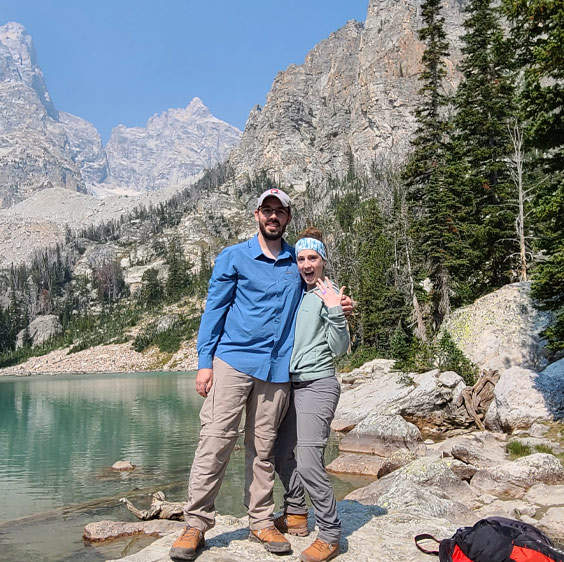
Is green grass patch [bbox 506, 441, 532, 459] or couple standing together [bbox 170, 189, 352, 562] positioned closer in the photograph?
couple standing together [bbox 170, 189, 352, 562]

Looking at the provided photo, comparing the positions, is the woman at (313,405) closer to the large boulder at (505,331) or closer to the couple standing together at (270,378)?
the couple standing together at (270,378)

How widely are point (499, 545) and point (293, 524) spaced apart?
163cm

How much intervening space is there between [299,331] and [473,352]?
13.5 metres

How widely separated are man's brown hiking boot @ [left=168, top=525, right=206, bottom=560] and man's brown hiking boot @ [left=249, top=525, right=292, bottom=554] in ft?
1.50

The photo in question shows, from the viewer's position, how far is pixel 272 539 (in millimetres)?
3830

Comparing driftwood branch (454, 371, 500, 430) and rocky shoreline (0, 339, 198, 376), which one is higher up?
driftwood branch (454, 371, 500, 430)

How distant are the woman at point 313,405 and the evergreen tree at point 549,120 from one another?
676 cm

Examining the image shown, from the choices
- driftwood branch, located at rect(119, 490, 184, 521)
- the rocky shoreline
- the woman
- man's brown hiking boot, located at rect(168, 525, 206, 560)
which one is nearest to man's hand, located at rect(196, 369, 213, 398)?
the woman

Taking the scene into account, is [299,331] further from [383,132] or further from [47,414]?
[383,132]

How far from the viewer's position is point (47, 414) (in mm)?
27125

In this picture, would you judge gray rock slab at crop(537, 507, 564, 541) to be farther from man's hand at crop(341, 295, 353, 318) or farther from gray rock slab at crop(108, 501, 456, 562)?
man's hand at crop(341, 295, 353, 318)

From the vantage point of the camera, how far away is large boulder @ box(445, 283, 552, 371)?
1456 centimetres

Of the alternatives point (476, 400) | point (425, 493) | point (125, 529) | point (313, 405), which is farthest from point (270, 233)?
point (476, 400)

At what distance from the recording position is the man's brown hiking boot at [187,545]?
3.58 m
